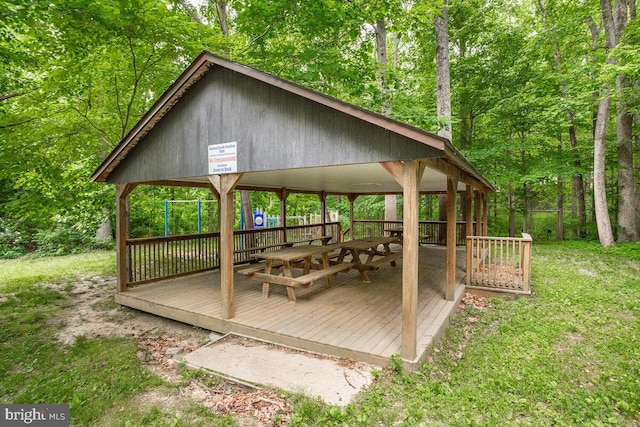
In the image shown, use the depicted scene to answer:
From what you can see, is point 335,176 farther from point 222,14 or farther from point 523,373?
point 222,14

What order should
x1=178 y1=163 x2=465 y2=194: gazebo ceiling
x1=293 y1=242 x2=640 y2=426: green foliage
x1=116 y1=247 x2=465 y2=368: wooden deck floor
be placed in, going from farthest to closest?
x1=178 y1=163 x2=465 y2=194: gazebo ceiling, x1=116 y1=247 x2=465 y2=368: wooden deck floor, x1=293 y1=242 x2=640 y2=426: green foliage

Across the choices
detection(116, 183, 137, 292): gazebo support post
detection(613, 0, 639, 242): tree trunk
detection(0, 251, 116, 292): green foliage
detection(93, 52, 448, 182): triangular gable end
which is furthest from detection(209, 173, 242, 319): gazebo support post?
detection(613, 0, 639, 242): tree trunk

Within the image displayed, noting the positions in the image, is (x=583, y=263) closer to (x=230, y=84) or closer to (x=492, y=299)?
(x=492, y=299)

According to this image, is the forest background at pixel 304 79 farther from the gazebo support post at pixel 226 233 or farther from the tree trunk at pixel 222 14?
the gazebo support post at pixel 226 233

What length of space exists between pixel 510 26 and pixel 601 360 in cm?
1310

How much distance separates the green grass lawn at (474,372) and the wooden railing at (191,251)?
5.86 ft

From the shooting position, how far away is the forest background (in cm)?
608

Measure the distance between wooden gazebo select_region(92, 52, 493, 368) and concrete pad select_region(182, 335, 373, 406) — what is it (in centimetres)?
65

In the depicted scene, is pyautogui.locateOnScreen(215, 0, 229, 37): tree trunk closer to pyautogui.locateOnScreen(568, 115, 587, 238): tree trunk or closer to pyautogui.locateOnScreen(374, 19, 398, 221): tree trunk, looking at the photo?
pyautogui.locateOnScreen(374, 19, 398, 221): tree trunk

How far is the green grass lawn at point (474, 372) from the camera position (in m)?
2.84

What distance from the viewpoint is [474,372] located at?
3533mm

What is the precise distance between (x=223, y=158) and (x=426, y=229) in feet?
34.9

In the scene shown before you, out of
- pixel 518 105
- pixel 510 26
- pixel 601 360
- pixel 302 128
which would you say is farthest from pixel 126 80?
pixel 510 26

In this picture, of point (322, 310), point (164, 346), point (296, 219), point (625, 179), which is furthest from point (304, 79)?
point (625, 179)
